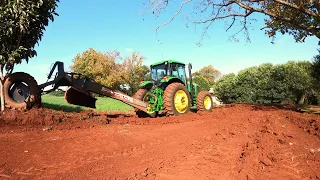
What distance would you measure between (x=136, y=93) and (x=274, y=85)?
16.5 meters

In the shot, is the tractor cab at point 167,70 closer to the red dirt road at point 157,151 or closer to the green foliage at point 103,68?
the red dirt road at point 157,151

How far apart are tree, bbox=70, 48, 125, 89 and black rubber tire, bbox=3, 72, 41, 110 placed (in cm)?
Result: 3015

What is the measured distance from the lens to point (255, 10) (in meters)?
9.25

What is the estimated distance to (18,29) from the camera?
9445 mm

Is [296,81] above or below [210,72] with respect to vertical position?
below

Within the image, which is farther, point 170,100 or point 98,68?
point 98,68

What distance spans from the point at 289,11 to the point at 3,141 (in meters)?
10.7

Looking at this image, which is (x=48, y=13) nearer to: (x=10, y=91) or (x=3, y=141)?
(x=10, y=91)

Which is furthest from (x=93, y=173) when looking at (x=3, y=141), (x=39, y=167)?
(x=3, y=141)

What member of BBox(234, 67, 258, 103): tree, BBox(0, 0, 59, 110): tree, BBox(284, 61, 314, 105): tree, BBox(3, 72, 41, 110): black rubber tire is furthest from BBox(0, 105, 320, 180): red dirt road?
BBox(234, 67, 258, 103): tree

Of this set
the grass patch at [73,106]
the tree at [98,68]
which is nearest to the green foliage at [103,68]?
the tree at [98,68]

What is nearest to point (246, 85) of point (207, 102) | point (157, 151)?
point (207, 102)

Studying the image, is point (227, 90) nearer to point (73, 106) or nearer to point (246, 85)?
point (246, 85)

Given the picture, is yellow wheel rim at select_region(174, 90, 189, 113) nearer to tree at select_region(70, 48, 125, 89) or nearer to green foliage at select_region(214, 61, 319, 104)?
green foliage at select_region(214, 61, 319, 104)
